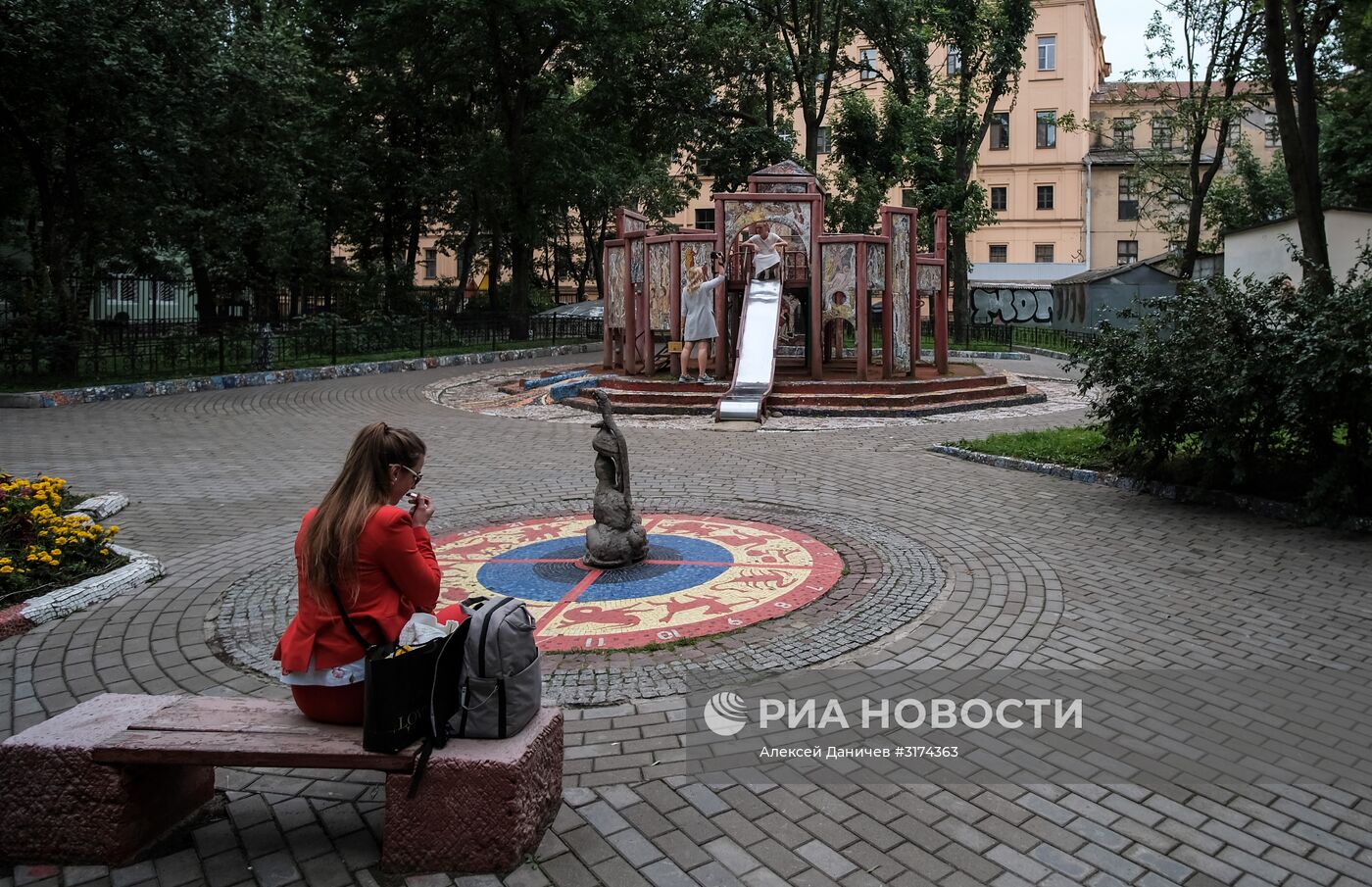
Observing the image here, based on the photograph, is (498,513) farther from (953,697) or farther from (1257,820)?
(1257,820)

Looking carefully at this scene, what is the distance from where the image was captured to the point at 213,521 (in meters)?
9.36

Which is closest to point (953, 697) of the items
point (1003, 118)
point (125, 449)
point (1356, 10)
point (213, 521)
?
point (213, 521)

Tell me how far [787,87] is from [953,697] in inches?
1310

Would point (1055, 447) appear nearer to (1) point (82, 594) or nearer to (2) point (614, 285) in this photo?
(1) point (82, 594)

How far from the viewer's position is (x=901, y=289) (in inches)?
788

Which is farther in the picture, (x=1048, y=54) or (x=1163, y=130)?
(x=1048, y=54)

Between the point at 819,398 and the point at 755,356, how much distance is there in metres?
1.44

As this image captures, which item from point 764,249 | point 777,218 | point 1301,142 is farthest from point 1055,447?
point 777,218

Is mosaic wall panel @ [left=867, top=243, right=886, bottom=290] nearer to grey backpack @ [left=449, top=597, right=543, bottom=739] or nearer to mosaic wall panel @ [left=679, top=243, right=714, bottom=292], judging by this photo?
mosaic wall panel @ [left=679, top=243, right=714, bottom=292]

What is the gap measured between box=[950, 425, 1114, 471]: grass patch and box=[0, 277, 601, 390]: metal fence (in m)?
17.5

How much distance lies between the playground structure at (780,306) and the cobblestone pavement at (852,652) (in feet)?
16.4

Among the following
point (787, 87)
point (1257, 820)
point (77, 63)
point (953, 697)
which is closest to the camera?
point (1257, 820)

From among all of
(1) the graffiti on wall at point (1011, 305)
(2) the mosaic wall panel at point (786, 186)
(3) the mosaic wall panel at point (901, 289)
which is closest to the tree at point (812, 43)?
(2) the mosaic wall panel at point (786, 186)

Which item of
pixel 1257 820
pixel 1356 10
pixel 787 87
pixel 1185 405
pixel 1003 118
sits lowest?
pixel 1257 820
